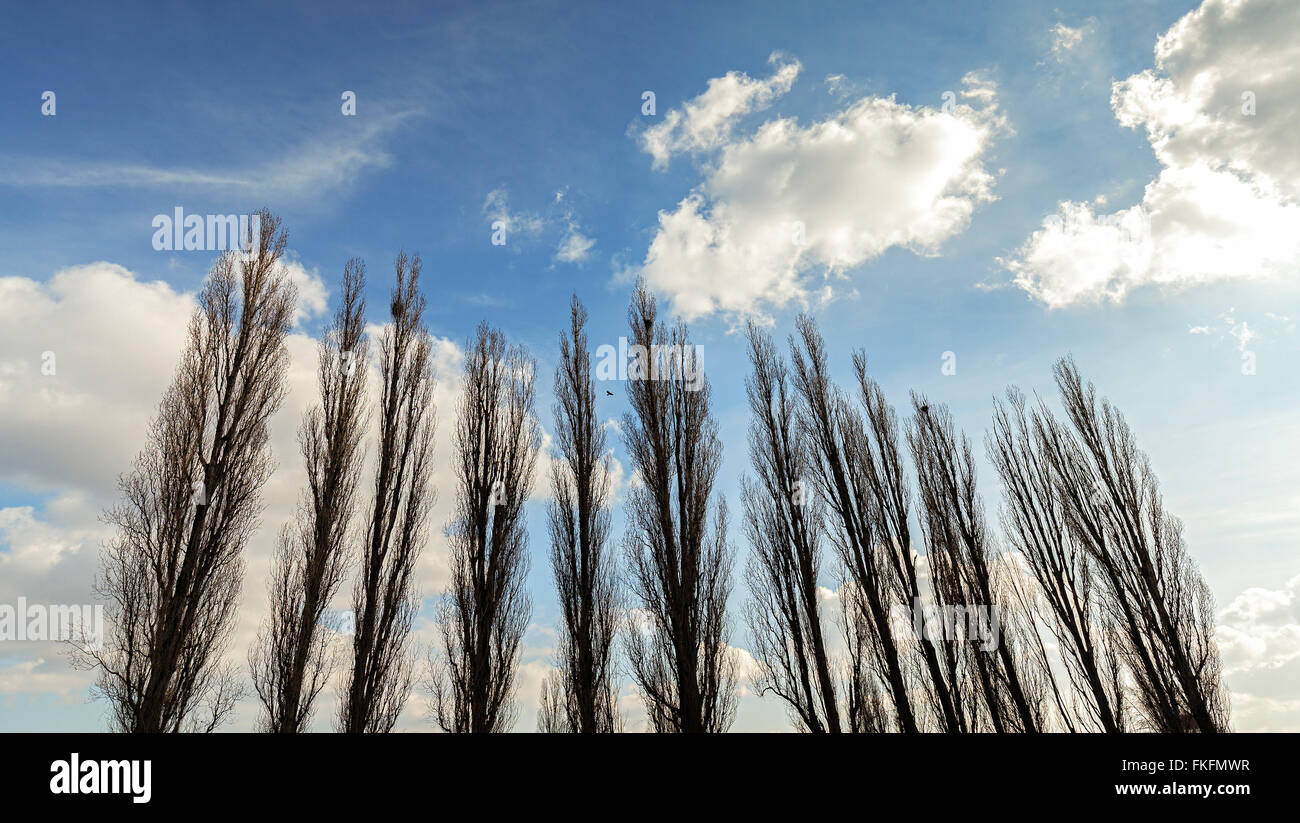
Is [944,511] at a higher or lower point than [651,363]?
lower

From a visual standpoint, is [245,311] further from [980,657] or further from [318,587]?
[980,657]
